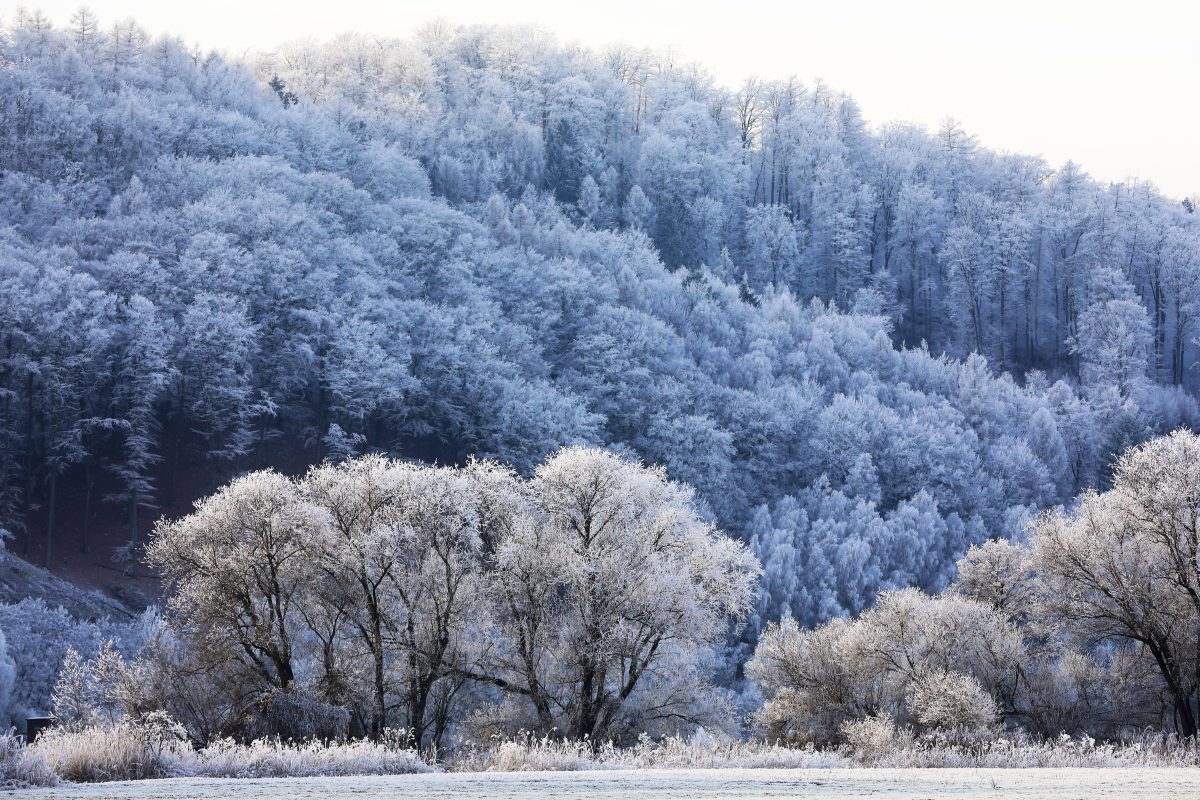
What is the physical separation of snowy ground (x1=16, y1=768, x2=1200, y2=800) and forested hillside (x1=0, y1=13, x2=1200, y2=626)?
4523 cm

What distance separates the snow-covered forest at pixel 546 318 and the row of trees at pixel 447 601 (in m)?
0.27

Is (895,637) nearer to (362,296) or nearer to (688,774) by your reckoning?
(688,774)

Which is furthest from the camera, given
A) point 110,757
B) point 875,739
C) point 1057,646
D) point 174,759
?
point 1057,646

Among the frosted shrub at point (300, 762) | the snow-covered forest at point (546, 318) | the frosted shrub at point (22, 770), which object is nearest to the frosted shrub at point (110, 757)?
the frosted shrub at point (300, 762)

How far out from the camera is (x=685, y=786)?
12.7m

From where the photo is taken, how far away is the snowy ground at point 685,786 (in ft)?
37.0

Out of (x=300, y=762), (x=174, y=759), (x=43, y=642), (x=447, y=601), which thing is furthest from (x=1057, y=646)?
(x=43, y=642)

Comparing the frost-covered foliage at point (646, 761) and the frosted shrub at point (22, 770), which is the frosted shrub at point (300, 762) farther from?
the frosted shrub at point (22, 770)

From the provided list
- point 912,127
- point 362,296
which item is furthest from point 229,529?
point 912,127

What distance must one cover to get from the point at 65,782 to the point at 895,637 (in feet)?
89.3

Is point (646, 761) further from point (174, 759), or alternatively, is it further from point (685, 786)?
point (174, 759)

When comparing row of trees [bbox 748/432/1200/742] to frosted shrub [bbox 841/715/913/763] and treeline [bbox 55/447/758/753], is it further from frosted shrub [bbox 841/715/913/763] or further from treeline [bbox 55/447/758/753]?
treeline [bbox 55/447/758/753]

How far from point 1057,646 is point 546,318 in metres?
50.4

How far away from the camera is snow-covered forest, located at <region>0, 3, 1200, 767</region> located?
2228 inches
